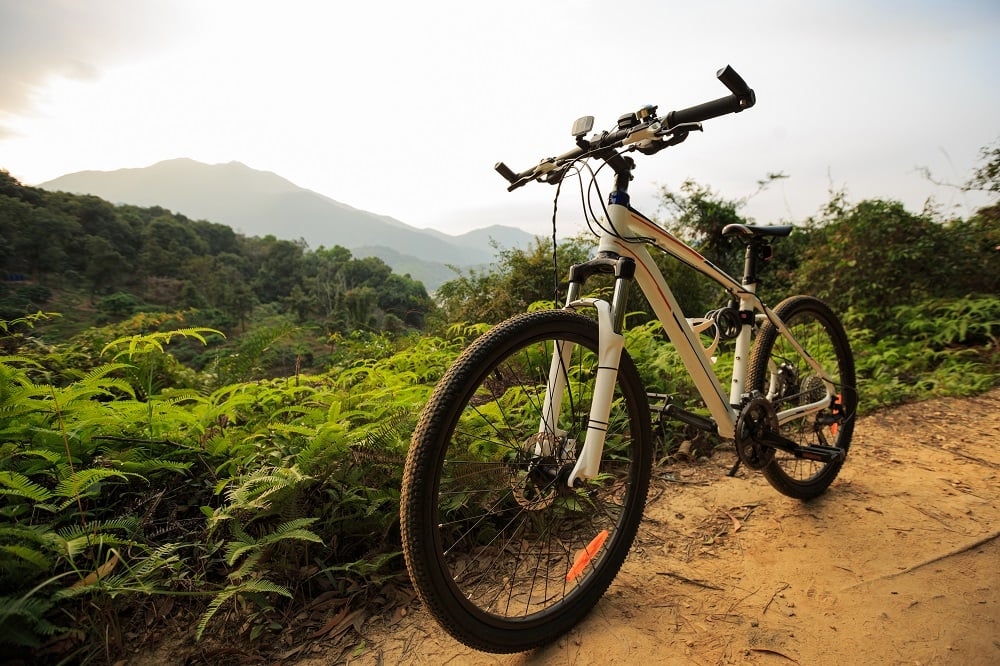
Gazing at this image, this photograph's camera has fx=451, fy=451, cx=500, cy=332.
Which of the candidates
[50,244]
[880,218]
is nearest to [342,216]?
[50,244]

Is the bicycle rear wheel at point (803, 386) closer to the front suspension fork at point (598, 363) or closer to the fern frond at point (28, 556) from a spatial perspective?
the front suspension fork at point (598, 363)

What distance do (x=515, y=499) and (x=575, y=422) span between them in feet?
1.68

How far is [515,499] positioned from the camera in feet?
5.34

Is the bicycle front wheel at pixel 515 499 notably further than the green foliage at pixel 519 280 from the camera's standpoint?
No

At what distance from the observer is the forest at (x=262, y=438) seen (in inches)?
62.1

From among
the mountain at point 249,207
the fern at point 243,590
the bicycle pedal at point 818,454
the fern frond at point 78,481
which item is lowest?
the fern at point 243,590

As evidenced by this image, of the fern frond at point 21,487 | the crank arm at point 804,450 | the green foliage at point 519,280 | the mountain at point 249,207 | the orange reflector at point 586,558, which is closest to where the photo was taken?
the fern frond at point 21,487

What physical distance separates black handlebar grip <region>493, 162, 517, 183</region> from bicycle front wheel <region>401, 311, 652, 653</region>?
681mm

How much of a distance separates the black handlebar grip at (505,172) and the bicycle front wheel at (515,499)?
2.23 ft

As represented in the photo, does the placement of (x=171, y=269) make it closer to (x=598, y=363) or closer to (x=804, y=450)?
(x=598, y=363)

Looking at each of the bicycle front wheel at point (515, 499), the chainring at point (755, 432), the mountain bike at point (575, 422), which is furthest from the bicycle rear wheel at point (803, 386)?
the bicycle front wheel at point (515, 499)

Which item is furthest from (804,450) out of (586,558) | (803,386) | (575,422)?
(586,558)

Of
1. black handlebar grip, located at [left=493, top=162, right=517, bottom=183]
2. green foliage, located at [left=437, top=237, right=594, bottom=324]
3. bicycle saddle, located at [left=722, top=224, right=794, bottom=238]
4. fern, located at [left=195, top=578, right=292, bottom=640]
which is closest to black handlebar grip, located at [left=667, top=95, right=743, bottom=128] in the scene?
black handlebar grip, located at [left=493, top=162, right=517, bottom=183]

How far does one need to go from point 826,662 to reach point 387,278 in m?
33.4
